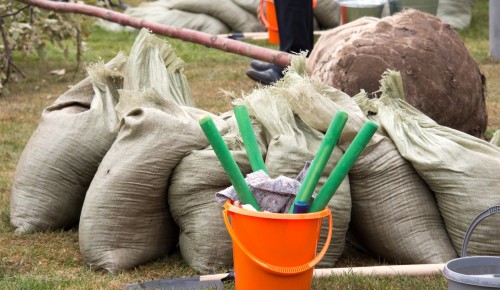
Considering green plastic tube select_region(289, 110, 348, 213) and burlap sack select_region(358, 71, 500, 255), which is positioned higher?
green plastic tube select_region(289, 110, 348, 213)

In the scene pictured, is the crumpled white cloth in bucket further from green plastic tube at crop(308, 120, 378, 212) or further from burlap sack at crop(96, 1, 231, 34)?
burlap sack at crop(96, 1, 231, 34)

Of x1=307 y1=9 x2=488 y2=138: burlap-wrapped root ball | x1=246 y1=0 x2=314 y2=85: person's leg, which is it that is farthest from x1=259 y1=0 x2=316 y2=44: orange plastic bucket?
x1=307 y1=9 x2=488 y2=138: burlap-wrapped root ball

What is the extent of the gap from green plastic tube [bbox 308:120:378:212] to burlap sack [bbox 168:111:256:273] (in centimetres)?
59

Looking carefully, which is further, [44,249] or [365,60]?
[365,60]

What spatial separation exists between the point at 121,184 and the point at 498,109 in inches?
134

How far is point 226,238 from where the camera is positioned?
3.23 metres

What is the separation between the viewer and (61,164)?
3.59 metres

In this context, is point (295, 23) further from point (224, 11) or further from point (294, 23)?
point (224, 11)

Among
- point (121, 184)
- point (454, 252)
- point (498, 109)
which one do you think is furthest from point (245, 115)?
point (498, 109)

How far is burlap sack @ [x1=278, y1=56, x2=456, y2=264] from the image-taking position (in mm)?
3258

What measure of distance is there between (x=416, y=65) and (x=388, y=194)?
1076 millimetres

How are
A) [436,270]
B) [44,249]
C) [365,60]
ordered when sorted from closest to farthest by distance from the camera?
[436,270], [44,249], [365,60]

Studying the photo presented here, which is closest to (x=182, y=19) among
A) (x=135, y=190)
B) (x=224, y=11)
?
(x=224, y=11)

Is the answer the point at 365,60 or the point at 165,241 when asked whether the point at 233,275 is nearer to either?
the point at 165,241
